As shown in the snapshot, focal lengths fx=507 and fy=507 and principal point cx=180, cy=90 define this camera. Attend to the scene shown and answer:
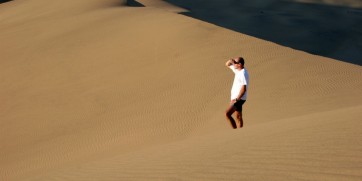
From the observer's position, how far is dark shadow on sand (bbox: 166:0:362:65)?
67.1 feet

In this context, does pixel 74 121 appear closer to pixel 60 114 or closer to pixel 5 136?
pixel 60 114

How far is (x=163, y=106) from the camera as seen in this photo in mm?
10320

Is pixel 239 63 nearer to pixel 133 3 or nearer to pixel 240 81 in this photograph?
pixel 240 81

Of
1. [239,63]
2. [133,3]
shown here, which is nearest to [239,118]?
[239,63]

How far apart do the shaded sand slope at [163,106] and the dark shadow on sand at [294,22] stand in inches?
265

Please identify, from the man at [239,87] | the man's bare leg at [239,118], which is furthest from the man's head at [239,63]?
the man's bare leg at [239,118]

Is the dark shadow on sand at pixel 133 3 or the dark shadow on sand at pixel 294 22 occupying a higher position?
the dark shadow on sand at pixel 133 3

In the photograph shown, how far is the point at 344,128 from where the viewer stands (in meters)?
5.57

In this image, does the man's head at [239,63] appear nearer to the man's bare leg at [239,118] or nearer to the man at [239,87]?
the man at [239,87]

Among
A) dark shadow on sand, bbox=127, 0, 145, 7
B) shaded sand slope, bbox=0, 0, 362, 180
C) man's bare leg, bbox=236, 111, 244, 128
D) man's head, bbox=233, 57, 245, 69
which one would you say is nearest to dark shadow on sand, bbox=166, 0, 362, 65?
dark shadow on sand, bbox=127, 0, 145, 7

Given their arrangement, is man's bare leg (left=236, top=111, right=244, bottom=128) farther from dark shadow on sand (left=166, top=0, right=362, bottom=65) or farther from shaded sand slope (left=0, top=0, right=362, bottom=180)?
dark shadow on sand (left=166, top=0, right=362, bottom=65)

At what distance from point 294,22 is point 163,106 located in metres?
14.3

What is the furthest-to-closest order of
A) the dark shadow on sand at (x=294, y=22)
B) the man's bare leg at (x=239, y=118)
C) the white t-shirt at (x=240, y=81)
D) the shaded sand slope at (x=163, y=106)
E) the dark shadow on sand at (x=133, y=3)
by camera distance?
the dark shadow on sand at (x=133, y=3), the dark shadow on sand at (x=294, y=22), the man's bare leg at (x=239, y=118), the white t-shirt at (x=240, y=81), the shaded sand slope at (x=163, y=106)

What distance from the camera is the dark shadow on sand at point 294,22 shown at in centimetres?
2045
